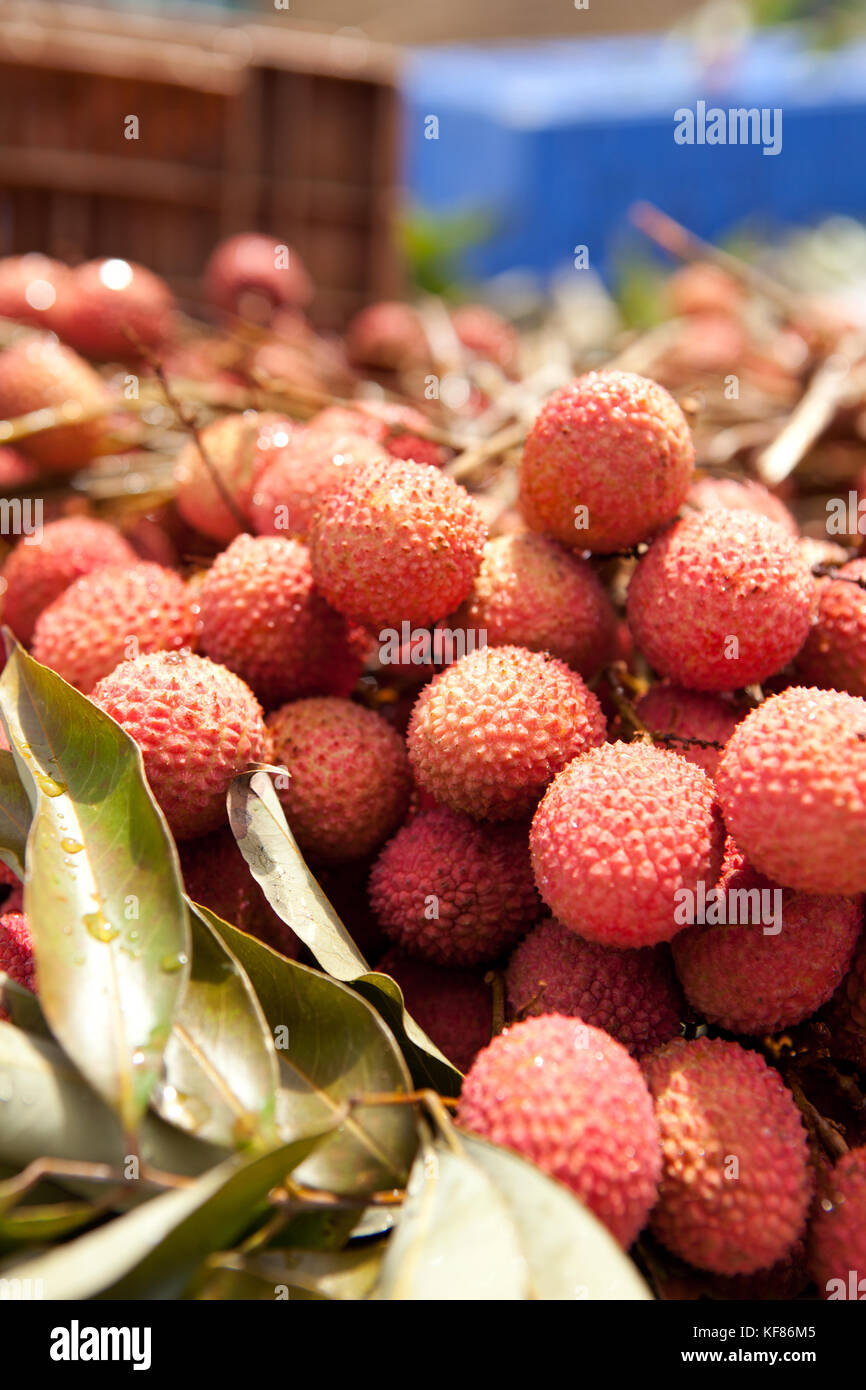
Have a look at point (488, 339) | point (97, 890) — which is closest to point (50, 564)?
point (97, 890)

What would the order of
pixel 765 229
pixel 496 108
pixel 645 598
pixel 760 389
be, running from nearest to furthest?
1. pixel 645 598
2. pixel 760 389
3. pixel 765 229
4. pixel 496 108

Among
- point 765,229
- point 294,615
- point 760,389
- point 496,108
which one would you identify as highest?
point 496,108

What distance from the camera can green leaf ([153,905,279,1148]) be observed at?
2.22 feet

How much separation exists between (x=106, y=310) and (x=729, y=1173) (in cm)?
→ 153

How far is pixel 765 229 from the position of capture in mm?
3615

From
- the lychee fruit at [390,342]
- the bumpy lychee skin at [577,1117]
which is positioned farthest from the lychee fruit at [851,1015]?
the lychee fruit at [390,342]

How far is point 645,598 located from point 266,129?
2.19m

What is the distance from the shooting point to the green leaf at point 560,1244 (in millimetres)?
599

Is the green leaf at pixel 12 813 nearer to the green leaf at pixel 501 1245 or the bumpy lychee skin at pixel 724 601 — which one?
the green leaf at pixel 501 1245

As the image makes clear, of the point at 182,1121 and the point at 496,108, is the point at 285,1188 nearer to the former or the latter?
the point at 182,1121

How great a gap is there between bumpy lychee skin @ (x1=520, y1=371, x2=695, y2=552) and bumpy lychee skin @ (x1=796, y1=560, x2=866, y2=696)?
160mm

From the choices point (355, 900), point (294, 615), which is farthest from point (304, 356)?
point (355, 900)

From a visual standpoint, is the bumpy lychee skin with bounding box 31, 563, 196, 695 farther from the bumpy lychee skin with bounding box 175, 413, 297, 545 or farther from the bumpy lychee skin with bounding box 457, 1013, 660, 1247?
the bumpy lychee skin with bounding box 457, 1013, 660, 1247

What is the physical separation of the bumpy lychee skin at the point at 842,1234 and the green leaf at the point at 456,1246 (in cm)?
24
